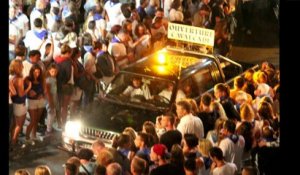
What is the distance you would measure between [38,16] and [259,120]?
→ 2121 millimetres

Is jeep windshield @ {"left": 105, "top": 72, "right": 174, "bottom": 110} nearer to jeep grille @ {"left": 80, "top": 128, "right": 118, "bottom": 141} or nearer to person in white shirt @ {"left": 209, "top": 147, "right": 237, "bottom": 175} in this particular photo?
jeep grille @ {"left": 80, "top": 128, "right": 118, "bottom": 141}

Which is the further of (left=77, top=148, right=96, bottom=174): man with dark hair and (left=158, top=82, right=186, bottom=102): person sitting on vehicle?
(left=158, top=82, right=186, bottom=102): person sitting on vehicle

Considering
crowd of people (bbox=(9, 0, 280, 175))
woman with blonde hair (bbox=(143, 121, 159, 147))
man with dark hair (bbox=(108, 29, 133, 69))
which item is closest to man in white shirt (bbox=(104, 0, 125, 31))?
crowd of people (bbox=(9, 0, 280, 175))

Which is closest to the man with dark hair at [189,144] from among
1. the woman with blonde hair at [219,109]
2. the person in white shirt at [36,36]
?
the woman with blonde hair at [219,109]

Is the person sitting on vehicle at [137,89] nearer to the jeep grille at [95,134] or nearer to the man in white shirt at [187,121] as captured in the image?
the man in white shirt at [187,121]

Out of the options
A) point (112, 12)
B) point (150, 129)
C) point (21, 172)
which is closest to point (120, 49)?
point (112, 12)

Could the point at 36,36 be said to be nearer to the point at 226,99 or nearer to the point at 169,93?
the point at 169,93

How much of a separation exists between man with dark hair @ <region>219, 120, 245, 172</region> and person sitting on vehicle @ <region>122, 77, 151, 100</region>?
2.41 ft

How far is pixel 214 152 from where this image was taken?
7.11 metres

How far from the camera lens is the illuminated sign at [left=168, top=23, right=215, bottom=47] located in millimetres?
7305

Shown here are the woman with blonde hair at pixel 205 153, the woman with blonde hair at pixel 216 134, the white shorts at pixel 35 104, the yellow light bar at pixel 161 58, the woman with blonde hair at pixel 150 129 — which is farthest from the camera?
the yellow light bar at pixel 161 58

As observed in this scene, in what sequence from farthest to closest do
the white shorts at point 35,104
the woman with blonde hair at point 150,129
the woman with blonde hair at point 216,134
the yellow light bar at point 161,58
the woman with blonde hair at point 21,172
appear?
the yellow light bar at point 161,58
the woman with blonde hair at point 216,134
the woman with blonde hair at point 150,129
the white shorts at point 35,104
the woman with blonde hair at point 21,172

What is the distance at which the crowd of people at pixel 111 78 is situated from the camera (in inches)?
266
